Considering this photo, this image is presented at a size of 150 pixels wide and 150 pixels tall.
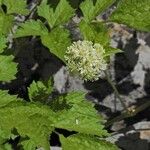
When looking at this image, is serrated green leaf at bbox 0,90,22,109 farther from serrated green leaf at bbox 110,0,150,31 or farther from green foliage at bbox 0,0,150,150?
serrated green leaf at bbox 110,0,150,31

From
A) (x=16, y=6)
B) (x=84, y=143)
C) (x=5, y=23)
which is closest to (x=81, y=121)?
(x=84, y=143)

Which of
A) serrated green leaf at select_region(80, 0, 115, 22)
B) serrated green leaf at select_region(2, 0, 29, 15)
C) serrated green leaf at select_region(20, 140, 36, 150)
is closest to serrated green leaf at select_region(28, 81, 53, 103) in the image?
serrated green leaf at select_region(20, 140, 36, 150)

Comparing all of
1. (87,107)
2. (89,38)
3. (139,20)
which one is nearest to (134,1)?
(139,20)

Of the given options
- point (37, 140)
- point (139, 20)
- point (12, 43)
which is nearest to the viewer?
point (37, 140)

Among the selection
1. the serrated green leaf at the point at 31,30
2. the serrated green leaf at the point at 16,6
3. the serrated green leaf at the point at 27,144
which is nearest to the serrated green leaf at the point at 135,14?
the serrated green leaf at the point at 31,30

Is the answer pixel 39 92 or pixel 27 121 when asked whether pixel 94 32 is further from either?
pixel 27 121

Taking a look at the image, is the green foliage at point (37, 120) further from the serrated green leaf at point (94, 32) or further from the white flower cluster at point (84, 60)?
the serrated green leaf at point (94, 32)

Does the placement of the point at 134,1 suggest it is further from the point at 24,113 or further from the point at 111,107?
the point at 111,107
